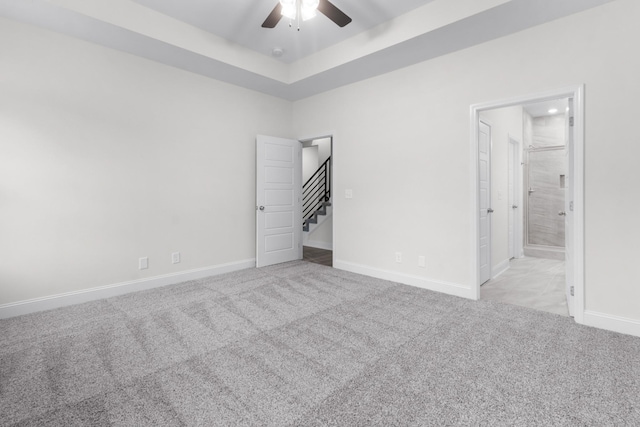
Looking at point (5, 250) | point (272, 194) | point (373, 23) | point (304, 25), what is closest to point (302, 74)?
point (304, 25)

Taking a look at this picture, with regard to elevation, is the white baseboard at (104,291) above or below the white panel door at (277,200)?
below

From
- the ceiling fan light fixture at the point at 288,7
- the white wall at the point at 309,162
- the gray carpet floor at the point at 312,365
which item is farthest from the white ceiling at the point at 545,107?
the white wall at the point at 309,162

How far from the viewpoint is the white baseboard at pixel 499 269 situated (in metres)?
4.52

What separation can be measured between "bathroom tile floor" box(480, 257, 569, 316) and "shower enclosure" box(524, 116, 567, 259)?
81cm

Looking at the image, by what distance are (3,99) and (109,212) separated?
4.50 feet

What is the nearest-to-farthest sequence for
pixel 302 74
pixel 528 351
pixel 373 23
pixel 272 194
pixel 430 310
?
1. pixel 528 351
2. pixel 430 310
3. pixel 373 23
4. pixel 302 74
5. pixel 272 194

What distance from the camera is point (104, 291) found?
3.56 m

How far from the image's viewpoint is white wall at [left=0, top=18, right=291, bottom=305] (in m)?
3.04

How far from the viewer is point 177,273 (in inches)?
165

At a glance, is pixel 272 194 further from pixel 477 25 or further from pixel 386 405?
pixel 386 405

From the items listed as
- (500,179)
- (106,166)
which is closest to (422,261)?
(500,179)

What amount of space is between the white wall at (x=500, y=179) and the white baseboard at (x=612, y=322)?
171 cm

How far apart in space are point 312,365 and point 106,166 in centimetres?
319

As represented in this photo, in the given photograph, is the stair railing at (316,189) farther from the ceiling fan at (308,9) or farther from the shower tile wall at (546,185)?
the ceiling fan at (308,9)
